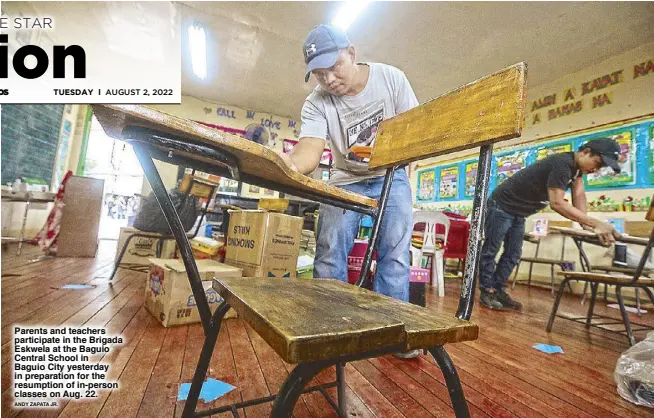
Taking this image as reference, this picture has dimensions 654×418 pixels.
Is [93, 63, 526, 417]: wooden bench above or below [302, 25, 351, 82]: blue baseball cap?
below

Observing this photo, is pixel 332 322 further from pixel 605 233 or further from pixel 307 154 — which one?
pixel 605 233

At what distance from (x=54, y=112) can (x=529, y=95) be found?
772 centimetres

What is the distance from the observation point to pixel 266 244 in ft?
7.16

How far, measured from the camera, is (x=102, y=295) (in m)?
2.25

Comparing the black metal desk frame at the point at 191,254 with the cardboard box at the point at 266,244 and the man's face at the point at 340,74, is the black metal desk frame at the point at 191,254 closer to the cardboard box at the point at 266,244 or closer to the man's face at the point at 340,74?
the man's face at the point at 340,74

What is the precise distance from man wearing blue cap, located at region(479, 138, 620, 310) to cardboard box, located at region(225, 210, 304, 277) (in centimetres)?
175

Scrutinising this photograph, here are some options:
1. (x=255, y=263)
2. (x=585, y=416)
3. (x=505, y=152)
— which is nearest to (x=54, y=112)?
(x=255, y=263)

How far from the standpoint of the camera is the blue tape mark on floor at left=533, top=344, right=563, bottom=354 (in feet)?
5.97

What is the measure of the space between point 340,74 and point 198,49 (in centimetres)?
446

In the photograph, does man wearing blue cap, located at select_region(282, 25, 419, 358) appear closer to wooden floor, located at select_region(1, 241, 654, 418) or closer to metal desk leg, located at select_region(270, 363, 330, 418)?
wooden floor, located at select_region(1, 241, 654, 418)

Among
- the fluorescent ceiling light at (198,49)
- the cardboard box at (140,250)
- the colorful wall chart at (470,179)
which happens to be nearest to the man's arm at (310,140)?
the cardboard box at (140,250)

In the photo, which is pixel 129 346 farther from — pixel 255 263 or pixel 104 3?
pixel 104 3

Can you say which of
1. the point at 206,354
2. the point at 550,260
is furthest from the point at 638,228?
the point at 206,354

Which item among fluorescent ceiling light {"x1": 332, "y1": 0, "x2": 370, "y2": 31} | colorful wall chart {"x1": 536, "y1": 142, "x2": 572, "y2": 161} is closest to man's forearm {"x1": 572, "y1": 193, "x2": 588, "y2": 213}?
colorful wall chart {"x1": 536, "y1": 142, "x2": 572, "y2": 161}
